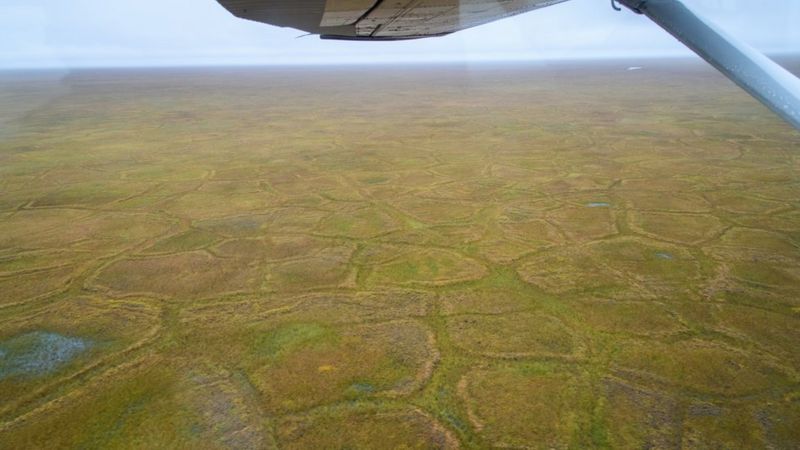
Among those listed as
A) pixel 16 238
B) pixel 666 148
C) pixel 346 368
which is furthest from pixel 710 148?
pixel 16 238

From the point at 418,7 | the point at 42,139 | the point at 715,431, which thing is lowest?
the point at 715,431

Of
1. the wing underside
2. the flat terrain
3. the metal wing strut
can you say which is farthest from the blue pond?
the metal wing strut

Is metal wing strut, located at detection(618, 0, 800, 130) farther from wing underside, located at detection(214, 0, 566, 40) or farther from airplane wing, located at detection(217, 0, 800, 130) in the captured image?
wing underside, located at detection(214, 0, 566, 40)

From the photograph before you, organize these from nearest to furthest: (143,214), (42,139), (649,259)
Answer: (649,259)
(143,214)
(42,139)

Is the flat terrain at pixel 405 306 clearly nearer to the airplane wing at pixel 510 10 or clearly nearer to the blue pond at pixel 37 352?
the blue pond at pixel 37 352

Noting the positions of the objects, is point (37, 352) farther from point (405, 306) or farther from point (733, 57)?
point (733, 57)

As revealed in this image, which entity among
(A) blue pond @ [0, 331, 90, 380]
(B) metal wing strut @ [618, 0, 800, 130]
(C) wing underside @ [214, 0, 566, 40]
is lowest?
(A) blue pond @ [0, 331, 90, 380]

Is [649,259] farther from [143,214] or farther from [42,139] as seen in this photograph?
[42,139]
